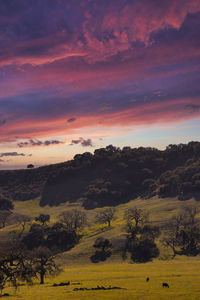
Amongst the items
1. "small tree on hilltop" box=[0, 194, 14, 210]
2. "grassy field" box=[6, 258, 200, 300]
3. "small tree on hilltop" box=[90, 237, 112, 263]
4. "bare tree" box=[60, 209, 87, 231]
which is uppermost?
"small tree on hilltop" box=[0, 194, 14, 210]

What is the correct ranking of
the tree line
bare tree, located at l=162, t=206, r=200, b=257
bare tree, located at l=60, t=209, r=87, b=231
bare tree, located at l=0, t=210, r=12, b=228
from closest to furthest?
1. the tree line
2. bare tree, located at l=162, t=206, r=200, b=257
3. bare tree, located at l=60, t=209, r=87, b=231
4. bare tree, located at l=0, t=210, r=12, b=228

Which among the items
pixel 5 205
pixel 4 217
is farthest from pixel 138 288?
pixel 5 205

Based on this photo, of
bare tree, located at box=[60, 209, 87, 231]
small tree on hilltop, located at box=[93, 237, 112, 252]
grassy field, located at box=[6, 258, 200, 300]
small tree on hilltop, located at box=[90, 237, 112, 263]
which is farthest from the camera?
bare tree, located at box=[60, 209, 87, 231]

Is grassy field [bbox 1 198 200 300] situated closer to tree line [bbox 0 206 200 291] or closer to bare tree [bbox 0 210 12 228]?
tree line [bbox 0 206 200 291]

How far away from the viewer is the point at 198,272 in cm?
5978

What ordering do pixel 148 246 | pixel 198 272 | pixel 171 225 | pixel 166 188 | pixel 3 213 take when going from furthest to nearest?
pixel 166 188, pixel 3 213, pixel 171 225, pixel 148 246, pixel 198 272

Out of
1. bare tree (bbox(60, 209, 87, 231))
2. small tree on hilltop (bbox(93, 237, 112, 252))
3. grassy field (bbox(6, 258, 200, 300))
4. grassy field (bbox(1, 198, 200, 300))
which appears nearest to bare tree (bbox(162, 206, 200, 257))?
grassy field (bbox(1, 198, 200, 300))

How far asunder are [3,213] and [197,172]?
120649mm

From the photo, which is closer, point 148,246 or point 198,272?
point 198,272

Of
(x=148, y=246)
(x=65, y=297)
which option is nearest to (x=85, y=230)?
(x=148, y=246)

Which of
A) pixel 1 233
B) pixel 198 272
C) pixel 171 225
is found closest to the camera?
pixel 198 272

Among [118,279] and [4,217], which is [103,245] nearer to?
[118,279]

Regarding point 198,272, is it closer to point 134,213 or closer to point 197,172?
point 134,213

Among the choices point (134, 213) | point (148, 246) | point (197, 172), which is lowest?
point (148, 246)
